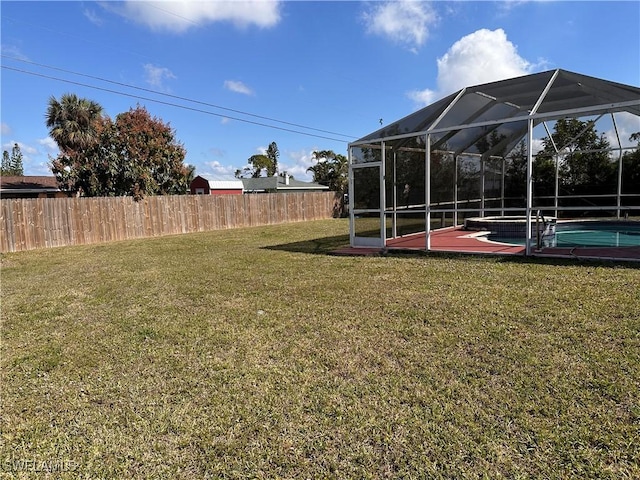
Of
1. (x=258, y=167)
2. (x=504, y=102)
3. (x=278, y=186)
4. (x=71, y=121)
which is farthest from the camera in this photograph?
(x=258, y=167)

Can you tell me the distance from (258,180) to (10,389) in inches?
1609

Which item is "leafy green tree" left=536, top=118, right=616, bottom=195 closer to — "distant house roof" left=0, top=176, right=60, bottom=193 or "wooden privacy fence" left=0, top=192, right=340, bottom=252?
"wooden privacy fence" left=0, top=192, right=340, bottom=252

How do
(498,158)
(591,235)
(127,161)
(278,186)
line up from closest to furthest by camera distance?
1. (591,235)
2. (498,158)
3. (127,161)
4. (278,186)

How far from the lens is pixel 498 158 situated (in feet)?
43.2

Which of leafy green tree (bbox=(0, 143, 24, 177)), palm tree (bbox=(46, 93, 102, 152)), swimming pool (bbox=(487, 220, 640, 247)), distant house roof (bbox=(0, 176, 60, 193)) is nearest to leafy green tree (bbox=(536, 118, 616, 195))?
swimming pool (bbox=(487, 220, 640, 247))

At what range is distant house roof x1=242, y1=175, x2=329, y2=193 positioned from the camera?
39438mm

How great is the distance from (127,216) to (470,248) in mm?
12436

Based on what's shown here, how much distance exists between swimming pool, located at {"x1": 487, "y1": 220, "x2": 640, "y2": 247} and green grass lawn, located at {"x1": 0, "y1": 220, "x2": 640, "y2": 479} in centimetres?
335

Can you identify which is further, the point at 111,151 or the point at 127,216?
the point at 111,151

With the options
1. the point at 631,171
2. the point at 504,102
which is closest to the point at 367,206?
the point at 504,102

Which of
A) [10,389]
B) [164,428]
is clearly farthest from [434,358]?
[10,389]

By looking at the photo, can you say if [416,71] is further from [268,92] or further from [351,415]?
[351,415]

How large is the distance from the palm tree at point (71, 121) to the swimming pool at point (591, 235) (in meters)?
21.5

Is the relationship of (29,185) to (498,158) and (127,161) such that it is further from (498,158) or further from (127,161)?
(498,158)
